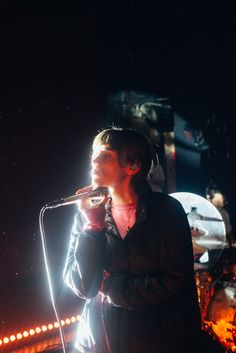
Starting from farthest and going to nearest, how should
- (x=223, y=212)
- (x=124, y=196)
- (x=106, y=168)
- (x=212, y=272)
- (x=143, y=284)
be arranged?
1. (x=223, y=212)
2. (x=212, y=272)
3. (x=124, y=196)
4. (x=106, y=168)
5. (x=143, y=284)

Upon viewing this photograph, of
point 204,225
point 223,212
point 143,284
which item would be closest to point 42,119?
point 204,225

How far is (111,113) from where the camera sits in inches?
275

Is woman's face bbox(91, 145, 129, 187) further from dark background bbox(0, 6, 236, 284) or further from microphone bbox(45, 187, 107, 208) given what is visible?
dark background bbox(0, 6, 236, 284)

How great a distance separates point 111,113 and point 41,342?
4.06m

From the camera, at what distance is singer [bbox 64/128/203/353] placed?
6.35 feet

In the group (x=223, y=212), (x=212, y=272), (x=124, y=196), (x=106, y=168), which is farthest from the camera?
(x=223, y=212)

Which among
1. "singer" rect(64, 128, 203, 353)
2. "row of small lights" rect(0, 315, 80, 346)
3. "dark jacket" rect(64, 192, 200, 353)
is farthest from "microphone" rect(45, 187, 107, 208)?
"row of small lights" rect(0, 315, 80, 346)

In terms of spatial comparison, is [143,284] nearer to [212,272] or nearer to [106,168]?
[106,168]

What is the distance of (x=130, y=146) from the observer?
212 centimetres

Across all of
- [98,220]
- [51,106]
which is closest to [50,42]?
[51,106]

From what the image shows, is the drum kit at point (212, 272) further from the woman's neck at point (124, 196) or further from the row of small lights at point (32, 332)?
the woman's neck at point (124, 196)

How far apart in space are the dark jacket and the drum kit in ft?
6.76

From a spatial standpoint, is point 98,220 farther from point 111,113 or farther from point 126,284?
point 111,113

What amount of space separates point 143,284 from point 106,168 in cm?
62
